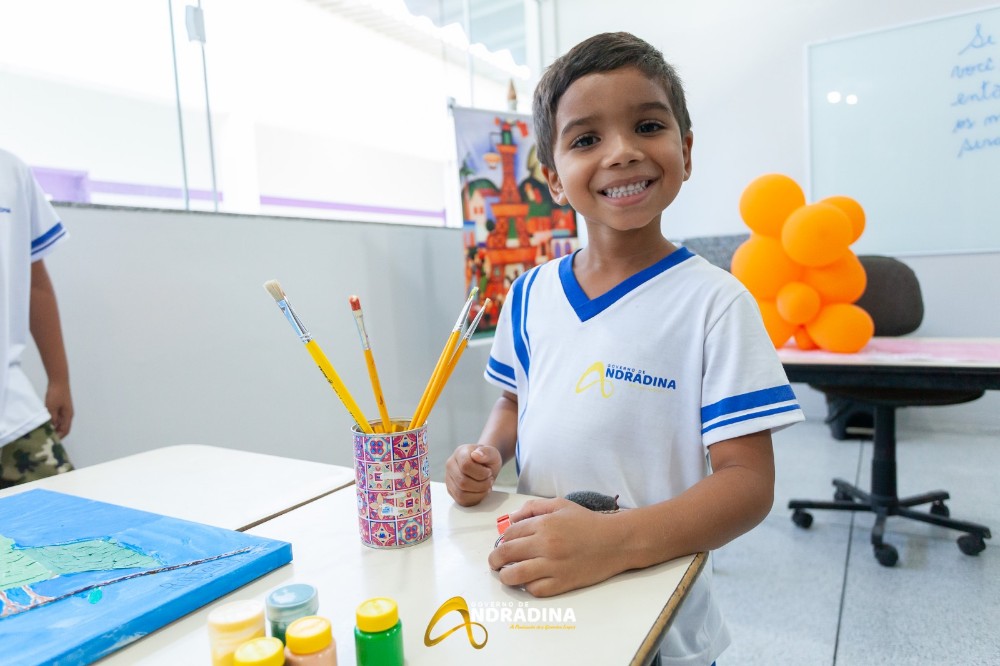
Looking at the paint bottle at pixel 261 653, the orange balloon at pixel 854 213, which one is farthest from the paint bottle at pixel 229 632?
the orange balloon at pixel 854 213

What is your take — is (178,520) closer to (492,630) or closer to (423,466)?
(423,466)

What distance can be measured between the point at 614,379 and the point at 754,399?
→ 162 mm

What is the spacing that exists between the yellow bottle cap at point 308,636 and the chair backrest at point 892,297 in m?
2.67

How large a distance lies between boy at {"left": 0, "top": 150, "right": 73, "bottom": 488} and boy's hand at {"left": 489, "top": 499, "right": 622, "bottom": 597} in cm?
102

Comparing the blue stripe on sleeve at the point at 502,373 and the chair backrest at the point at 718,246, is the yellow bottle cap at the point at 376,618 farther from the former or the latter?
the chair backrest at the point at 718,246

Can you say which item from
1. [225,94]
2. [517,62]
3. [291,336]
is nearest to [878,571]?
[291,336]

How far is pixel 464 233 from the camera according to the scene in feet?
9.05

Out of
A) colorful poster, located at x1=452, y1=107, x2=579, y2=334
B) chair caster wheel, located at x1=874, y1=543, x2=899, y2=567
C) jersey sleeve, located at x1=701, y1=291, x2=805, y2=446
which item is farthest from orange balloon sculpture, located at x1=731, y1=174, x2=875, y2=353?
jersey sleeve, located at x1=701, y1=291, x2=805, y2=446

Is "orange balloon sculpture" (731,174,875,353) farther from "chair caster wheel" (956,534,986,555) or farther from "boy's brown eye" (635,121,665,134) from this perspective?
"boy's brown eye" (635,121,665,134)

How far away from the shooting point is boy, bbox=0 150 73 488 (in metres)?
1.13

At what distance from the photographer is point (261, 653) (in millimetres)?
363

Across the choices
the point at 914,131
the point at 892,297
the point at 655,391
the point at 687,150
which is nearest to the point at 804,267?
the point at 892,297

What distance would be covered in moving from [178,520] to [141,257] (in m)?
1.27

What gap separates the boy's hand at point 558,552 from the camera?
0.48 meters
